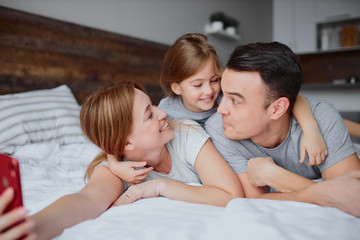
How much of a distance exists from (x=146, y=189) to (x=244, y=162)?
0.41 metres

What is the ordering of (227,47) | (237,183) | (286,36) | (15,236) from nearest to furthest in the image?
1. (15,236)
2. (237,183)
3. (227,47)
4. (286,36)

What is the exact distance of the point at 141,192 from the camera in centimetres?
95

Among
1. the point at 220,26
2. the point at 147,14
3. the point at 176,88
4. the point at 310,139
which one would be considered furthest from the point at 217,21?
the point at 310,139

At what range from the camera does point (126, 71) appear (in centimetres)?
280

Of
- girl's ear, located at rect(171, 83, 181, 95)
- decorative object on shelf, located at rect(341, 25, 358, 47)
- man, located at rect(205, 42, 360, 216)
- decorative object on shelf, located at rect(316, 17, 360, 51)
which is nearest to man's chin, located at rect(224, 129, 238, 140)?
man, located at rect(205, 42, 360, 216)

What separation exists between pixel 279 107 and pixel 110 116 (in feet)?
2.05

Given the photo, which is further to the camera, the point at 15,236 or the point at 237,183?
the point at 237,183

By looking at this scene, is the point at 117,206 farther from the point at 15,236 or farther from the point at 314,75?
the point at 314,75

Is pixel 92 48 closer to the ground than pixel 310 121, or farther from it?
farther from it

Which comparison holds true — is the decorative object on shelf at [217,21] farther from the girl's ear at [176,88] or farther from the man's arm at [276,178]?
the man's arm at [276,178]

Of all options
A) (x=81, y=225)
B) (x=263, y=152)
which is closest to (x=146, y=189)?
(x=81, y=225)

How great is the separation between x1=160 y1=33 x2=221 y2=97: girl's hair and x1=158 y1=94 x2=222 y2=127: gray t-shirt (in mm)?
144

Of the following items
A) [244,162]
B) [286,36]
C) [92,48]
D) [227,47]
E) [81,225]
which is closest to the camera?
[81,225]

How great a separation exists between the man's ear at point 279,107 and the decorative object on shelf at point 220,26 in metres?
3.08
